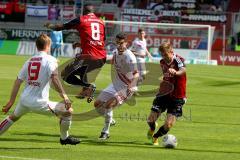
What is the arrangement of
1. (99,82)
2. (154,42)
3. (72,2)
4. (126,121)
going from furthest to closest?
(72,2) < (154,42) < (99,82) < (126,121)

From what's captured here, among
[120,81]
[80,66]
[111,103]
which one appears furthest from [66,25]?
[111,103]

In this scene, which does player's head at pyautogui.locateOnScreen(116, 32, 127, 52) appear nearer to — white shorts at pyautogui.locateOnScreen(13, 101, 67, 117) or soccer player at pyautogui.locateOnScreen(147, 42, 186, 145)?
soccer player at pyautogui.locateOnScreen(147, 42, 186, 145)

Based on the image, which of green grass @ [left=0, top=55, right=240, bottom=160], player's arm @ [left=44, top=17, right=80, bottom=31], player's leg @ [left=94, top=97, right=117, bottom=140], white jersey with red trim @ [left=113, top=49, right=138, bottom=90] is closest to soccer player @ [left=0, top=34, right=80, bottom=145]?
green grass @ [left=0, top=55, right=240, bottom=160]

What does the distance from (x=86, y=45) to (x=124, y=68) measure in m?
2.42

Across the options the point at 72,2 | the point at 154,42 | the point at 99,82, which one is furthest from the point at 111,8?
the point at 99,82

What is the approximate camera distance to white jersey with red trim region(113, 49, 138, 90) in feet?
52.1

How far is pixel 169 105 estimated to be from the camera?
45.9 feet

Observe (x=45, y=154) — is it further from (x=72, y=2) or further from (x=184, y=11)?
(x=72, y=2)

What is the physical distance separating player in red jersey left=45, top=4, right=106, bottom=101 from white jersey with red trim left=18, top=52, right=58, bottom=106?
16.9ft

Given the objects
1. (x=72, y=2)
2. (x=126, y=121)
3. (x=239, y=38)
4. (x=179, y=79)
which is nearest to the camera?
(x=179, y=79)

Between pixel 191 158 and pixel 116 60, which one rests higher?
pixel 116 60

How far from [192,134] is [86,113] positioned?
13.1 ft

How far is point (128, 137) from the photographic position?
1484cm

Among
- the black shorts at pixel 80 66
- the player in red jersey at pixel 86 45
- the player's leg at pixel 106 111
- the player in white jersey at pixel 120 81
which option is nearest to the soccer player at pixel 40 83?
the player's leg at pixel 106 111
